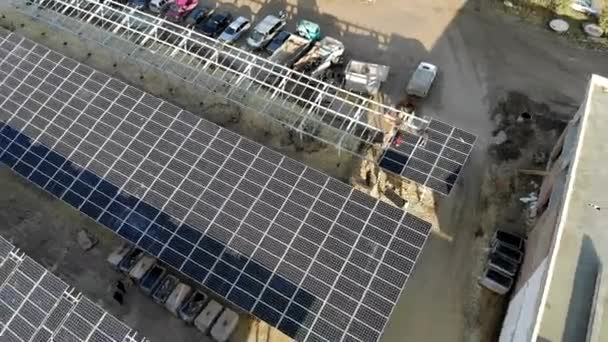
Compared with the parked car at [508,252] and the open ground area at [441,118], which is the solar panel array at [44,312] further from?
the parked car at [508,252]

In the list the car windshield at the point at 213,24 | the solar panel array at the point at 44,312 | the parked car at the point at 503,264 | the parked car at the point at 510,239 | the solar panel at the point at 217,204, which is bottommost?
the solar panel array at the point at 44,312

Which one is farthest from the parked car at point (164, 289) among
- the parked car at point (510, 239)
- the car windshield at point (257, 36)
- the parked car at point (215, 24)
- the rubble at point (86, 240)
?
the parked car at point (215, 24)

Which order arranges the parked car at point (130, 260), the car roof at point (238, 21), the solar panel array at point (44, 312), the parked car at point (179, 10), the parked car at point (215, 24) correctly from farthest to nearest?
the parked car at point (179, 10), the parked car at point (215, 24), the car roof at point (238, 21), the parked car at point (130, 260), the solar panel array at point (44, 312)

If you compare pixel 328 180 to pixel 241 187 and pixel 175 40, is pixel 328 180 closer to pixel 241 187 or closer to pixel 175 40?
pixel 241 187

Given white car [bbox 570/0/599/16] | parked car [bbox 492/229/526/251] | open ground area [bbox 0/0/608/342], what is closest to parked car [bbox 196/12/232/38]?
open ground area [bbox 0/0/608/342]

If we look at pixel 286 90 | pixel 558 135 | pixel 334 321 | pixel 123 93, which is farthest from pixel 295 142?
pixel 558 135

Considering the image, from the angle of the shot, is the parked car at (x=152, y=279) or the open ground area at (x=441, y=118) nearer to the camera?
the open ground area at (x=441, y=118)

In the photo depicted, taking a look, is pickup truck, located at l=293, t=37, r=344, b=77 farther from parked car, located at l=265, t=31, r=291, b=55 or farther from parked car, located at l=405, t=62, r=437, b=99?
parked car, located at l=405, t=62, r=437, b=99
